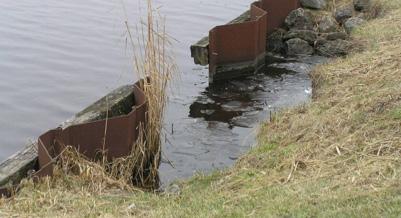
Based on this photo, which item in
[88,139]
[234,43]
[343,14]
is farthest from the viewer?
[343,14]

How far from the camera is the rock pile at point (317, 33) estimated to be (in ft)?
44.0

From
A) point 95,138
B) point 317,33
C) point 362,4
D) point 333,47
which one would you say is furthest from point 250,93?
point 362,4

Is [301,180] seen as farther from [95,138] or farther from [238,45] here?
[238,45]

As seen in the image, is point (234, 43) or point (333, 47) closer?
point (234, 43)

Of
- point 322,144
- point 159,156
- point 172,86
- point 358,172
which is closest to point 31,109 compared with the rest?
point 172,86

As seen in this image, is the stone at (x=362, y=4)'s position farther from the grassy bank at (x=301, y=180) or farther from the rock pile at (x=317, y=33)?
the grassy bank at (x=301, y=180)

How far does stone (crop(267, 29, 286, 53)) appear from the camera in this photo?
1405 cm

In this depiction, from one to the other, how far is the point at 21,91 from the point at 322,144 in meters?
6.70

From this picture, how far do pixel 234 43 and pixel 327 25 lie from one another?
311 cm

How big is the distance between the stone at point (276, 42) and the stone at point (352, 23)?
1.47 meters

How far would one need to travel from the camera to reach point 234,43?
12023mm

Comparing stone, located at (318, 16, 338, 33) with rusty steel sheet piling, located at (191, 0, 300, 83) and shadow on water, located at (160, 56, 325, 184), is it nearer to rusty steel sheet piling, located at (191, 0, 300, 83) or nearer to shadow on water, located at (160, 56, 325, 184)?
shadow on water, located at (160, 56, 325, 184)

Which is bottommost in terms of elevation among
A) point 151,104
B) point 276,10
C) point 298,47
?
point 298,47

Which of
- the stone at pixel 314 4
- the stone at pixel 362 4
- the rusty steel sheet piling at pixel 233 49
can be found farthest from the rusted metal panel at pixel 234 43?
the stone at pixel 362 4
